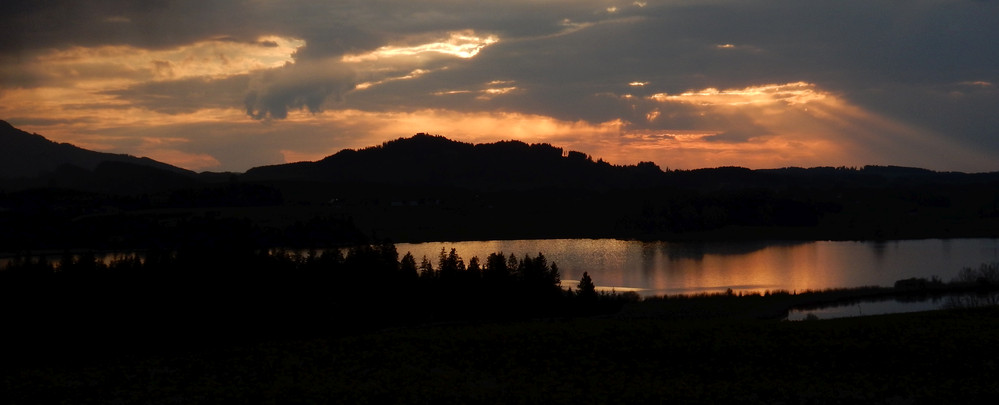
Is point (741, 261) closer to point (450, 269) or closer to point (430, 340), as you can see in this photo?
point (450, 269)

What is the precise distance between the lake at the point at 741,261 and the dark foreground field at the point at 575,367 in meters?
43.4

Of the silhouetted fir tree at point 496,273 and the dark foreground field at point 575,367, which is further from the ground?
the silhouetted fir tree at point 496,273

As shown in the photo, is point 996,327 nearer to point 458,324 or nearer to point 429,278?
point 458,324

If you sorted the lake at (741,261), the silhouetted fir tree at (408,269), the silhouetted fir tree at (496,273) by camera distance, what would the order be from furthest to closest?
1. the lake at (741,261)
2. the silhouetted fir tree at (408,269)
3. the silhouetted fir tree at (496,273)

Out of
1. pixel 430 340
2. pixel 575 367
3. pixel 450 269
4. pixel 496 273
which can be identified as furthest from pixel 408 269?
pixel 575 367

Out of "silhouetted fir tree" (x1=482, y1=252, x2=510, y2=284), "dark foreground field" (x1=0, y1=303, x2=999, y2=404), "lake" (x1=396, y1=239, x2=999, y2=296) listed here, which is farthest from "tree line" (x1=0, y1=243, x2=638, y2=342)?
"lake" (x1=396, y1=239, x2=999, y2=296)

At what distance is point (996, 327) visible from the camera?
119 feet

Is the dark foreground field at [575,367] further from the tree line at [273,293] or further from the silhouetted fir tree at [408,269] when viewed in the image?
the silhouetted fir tree at [408,269]

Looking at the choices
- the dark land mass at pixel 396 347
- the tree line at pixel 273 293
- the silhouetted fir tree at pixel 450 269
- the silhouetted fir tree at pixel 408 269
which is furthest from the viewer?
the silhouetted fir tree at pixel 408 269

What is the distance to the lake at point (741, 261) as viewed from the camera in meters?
88.4

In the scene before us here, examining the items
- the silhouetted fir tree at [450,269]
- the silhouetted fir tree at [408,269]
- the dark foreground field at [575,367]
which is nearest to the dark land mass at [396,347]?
the dark foreground field at [575,367]

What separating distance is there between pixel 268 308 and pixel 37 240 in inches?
4617

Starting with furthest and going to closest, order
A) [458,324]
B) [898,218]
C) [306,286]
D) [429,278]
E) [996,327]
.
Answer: [898,218]
[429,278]
[306,286]
[458,324]
[996,327]

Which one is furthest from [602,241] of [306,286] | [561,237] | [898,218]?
[306,286]
